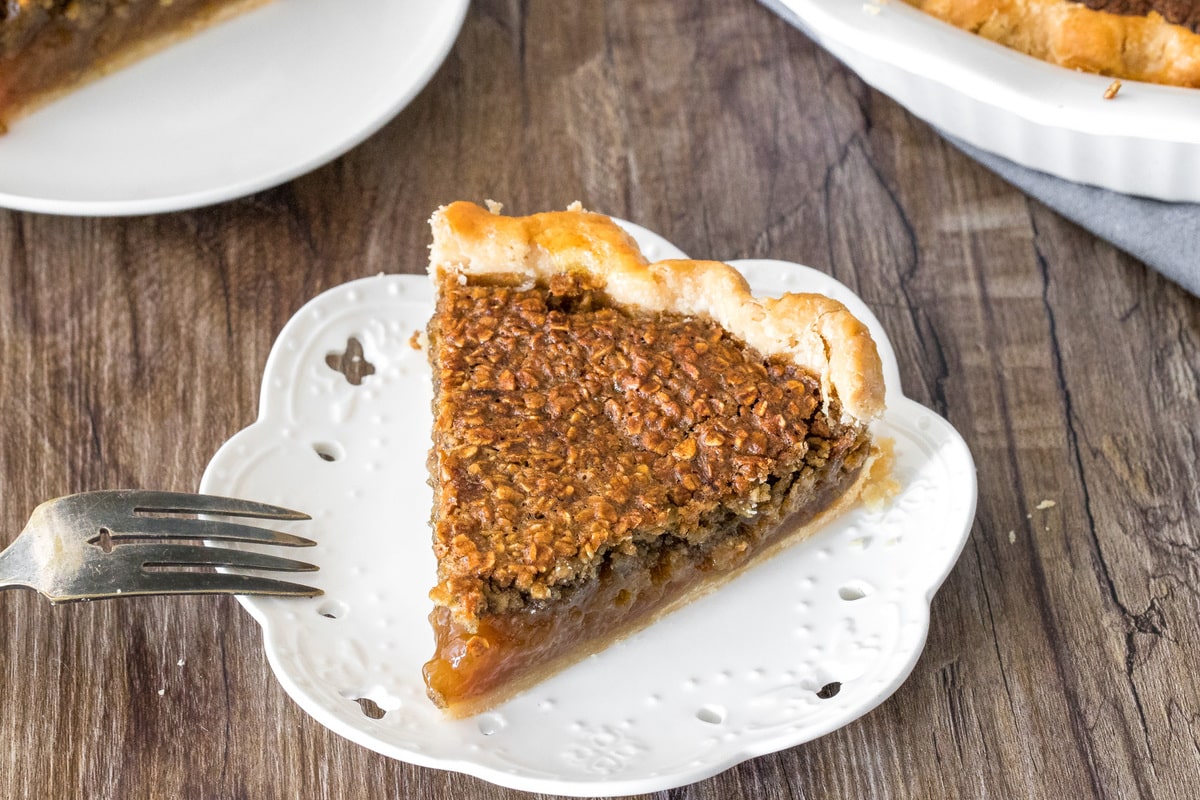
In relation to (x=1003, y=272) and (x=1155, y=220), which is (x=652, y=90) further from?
(x=1155, y=220)

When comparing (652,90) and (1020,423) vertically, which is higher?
(652,90)

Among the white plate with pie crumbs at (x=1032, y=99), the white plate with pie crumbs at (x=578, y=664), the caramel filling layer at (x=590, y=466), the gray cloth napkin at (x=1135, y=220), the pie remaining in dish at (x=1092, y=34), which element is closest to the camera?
the white plate with pie crumbs at (x=578, y=664)

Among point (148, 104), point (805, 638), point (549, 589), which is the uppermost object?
point (148, 104)

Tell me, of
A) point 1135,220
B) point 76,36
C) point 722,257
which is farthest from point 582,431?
point 76,36

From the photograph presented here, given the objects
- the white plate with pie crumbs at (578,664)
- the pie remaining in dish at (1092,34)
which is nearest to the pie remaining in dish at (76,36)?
the white plate with pie crumbs at (578,664)

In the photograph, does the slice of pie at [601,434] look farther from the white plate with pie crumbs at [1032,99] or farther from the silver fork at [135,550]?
the white plate with pie crumbs at [1032,99]

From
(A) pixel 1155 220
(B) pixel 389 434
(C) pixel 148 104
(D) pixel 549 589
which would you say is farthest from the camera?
(C) pixel 148 104

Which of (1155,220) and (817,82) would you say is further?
(817,82)

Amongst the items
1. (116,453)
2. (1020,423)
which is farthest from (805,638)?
(116,453)
